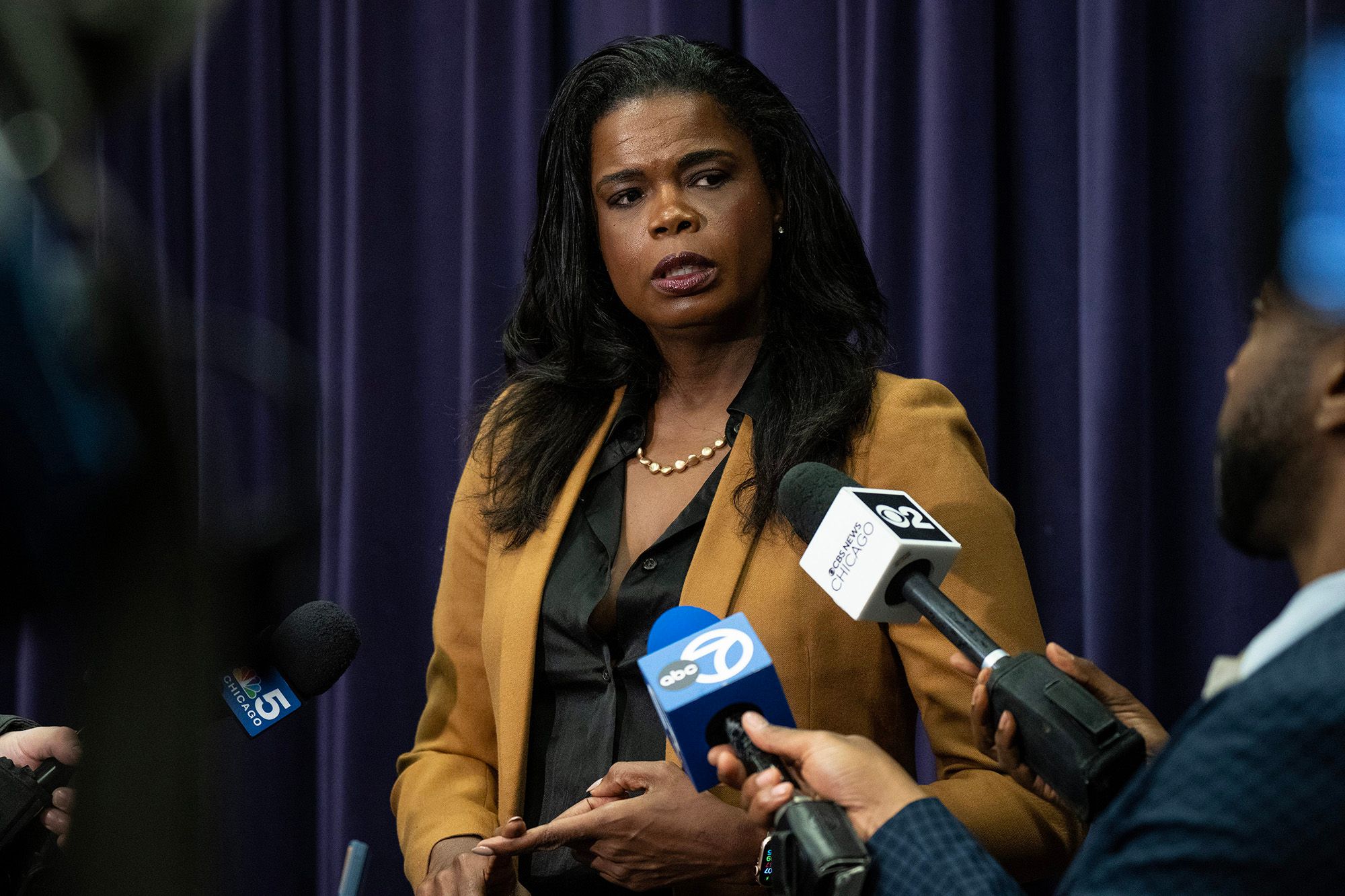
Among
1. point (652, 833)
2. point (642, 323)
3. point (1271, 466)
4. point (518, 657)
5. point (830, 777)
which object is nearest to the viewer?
point (1271, 466)

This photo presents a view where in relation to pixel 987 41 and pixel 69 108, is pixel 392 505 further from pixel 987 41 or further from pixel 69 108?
pixel 69 108

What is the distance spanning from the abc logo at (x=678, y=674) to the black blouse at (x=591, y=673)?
1.44 ft

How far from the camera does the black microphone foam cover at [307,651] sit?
1.25 m

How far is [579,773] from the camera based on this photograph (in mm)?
1579

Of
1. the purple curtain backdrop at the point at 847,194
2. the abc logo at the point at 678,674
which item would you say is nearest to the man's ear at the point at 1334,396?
the abc logo at the point at 678,674

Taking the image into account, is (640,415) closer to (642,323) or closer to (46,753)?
(642,323)

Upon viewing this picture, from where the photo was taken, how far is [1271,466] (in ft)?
2.93

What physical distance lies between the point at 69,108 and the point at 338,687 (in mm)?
2226

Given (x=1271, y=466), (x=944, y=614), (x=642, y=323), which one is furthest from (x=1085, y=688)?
(x=642, y=323)

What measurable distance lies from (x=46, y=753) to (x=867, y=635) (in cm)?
89

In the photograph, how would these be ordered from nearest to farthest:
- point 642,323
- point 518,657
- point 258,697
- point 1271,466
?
point 1271,466 → point 258,697 → point 518,657 → point 642,323

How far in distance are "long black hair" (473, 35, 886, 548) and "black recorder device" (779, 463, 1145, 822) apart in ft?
1.13

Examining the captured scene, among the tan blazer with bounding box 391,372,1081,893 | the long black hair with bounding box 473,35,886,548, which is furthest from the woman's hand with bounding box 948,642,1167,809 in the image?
the long black hair with bounding box 473,35,886,548

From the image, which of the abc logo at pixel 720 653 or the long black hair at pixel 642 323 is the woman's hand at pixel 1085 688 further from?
the long black hair at pixel 642 323
